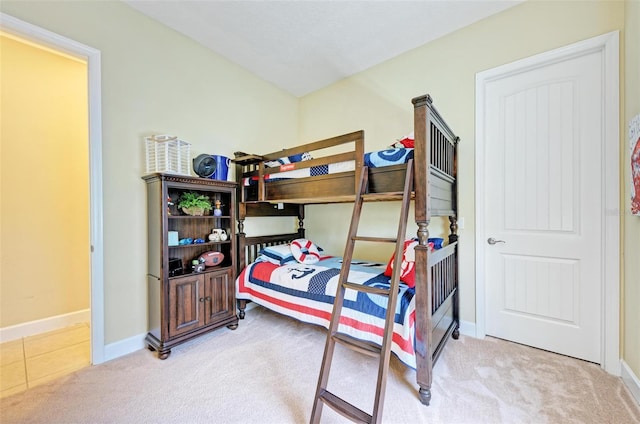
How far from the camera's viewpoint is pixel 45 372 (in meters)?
1.92

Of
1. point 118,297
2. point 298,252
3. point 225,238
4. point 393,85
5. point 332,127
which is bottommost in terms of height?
point 118,297

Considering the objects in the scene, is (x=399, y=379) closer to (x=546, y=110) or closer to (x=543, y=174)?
(x=543, y=174)

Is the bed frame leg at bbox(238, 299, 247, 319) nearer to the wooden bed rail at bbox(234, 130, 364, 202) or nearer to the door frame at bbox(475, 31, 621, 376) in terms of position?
the wooden bed rail at bbox(234, 130, 364, 202)

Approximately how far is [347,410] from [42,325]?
3.20 m

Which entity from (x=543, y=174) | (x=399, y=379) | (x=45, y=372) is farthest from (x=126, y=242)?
(x=543, y=174)

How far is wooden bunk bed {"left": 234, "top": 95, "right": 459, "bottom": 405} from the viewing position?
1.60m

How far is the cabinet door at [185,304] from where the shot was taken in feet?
7.20

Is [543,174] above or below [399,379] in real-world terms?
above

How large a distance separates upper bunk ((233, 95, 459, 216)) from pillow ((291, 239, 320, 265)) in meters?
0.67

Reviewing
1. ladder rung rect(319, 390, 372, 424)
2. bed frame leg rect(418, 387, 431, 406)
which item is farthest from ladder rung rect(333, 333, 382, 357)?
bed frame leg rect(418, 387, 431, 406)

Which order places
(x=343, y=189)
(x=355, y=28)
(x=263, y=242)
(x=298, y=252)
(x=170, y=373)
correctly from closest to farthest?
(x=170, y=373) < (x=343, y=189) < (x=355, y=28) < (x=298, y=252) < (x=263, y=242)

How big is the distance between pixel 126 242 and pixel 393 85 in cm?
316

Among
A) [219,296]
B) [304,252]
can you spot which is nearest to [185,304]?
[219,296]

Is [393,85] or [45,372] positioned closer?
[45,372]
